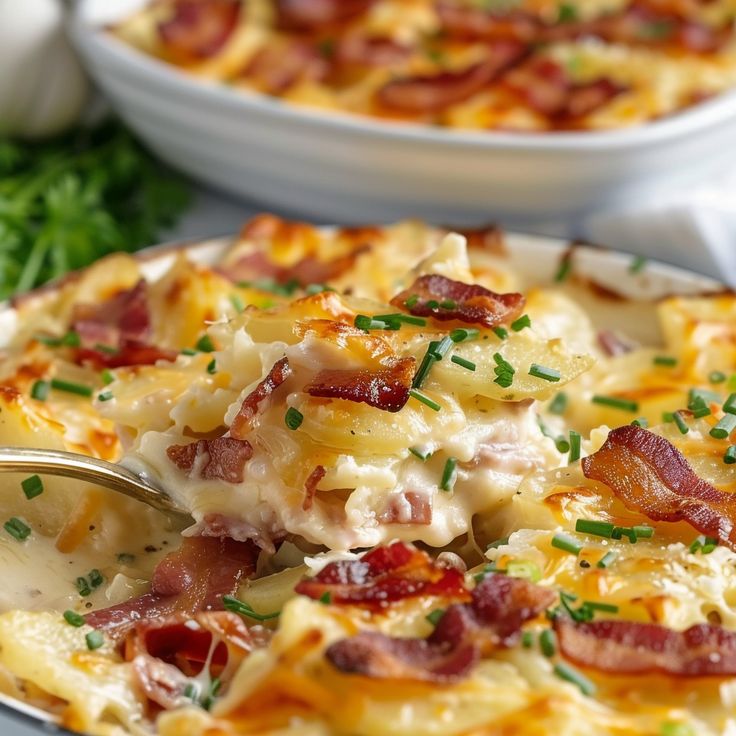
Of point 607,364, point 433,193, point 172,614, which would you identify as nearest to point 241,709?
point 172,614

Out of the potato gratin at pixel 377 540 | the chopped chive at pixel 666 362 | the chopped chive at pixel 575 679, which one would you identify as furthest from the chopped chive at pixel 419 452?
the chopped chive at pixel 666 362

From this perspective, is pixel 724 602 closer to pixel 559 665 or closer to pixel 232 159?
pixel 559 665

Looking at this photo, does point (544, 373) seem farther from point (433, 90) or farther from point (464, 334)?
point (433, 90)

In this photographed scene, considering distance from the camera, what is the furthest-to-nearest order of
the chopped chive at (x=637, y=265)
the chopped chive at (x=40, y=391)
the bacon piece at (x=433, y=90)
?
the bacon piece at (x=433, y=90)
the chopped chive at (x=637, y=265)
the chopped chive at (x=40, y=391)

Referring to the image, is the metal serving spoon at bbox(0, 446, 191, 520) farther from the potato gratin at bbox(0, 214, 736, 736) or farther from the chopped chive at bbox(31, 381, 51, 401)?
the chopped chive at bbox(31, 381, 51, 401)

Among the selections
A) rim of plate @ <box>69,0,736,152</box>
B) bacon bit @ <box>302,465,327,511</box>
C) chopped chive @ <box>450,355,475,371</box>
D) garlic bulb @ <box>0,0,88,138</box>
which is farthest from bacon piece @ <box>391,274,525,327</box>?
garlic bulb @ <box>0,0,88,138</box>

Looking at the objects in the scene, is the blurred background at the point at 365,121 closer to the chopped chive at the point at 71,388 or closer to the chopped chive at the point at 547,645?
the chopped chive at the point at 71,388

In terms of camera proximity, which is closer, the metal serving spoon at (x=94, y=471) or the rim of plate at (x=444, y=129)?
the metal serving spoon at (x=94, y=471)

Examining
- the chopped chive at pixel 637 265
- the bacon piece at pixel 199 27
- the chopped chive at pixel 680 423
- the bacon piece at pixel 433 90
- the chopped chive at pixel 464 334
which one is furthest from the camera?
the bacon piece at pixel 199 27
